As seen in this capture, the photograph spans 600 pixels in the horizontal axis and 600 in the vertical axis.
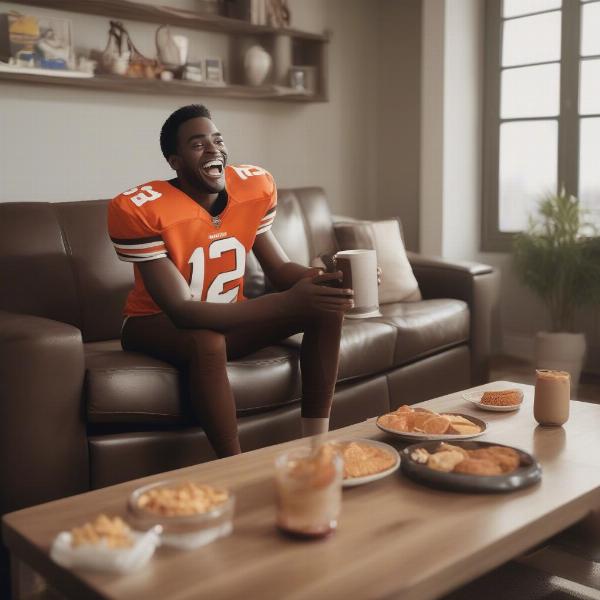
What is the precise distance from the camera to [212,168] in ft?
7.52

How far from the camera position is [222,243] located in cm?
234

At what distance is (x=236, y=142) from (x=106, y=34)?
0.84m

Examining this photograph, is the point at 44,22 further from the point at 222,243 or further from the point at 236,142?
the point at 222,243

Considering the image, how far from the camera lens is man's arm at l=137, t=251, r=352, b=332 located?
2111 mm

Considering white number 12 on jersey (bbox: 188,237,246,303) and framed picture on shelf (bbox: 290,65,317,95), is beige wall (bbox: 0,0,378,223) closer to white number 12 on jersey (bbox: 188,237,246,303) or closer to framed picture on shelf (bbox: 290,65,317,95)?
framed picture on shelf (bbox: 290,65,317,95)

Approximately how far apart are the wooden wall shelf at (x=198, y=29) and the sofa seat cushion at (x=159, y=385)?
53.4 inches

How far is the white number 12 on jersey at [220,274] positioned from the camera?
2.30 metres

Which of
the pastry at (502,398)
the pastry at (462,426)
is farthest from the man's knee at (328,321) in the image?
the pastry at (462,426)

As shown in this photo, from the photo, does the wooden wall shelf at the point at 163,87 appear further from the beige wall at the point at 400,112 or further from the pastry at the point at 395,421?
the pastry at the point at 395,421

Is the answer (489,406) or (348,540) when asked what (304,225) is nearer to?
(489,406)

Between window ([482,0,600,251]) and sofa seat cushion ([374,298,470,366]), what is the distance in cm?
106

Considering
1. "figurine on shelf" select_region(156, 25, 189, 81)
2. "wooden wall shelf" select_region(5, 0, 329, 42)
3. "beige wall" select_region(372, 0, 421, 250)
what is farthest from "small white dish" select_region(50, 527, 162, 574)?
"beige wall" select_region(372, 0, 421, 250)

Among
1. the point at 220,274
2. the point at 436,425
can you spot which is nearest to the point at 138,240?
the point at 220,274

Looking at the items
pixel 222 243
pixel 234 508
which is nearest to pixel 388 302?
pixel 222 243
